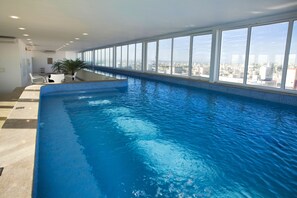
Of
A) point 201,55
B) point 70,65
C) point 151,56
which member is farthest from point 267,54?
point 70,65

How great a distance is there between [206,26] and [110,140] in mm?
6710

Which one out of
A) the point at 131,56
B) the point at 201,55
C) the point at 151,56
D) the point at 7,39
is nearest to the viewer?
the point at 201,55

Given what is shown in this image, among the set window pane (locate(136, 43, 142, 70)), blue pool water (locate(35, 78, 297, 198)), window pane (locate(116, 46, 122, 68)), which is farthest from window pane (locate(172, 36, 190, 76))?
window pane (locate(116, 46, 122, 68))

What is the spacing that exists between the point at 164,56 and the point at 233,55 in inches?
185

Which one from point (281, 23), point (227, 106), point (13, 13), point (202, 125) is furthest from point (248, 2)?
point (13, 13)

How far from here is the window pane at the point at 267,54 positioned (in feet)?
20.2

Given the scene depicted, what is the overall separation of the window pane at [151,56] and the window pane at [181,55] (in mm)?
1915

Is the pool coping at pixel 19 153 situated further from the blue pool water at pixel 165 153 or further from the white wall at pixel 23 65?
the white wall at pixel 23 65

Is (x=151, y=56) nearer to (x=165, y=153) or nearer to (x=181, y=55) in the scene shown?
(x=181, y=55)

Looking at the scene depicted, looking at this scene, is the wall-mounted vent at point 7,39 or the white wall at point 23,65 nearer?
the wall-mounted vent at point 7,39

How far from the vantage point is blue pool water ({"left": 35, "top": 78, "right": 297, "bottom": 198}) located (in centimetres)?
204

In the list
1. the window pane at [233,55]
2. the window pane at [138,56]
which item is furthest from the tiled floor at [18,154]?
the window pane at [138,56]

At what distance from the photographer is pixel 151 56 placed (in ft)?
42.0

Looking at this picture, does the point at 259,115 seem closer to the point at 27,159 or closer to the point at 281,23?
the point at 281,23
